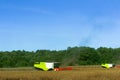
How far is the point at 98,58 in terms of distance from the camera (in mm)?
146375

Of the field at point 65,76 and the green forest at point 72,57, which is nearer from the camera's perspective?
the field at point 65,76

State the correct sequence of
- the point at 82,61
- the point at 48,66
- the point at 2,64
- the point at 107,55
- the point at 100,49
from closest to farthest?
the point at 48,66, the point at 2,64, the point at 82,61, the point at 107,55, the point at 100,49

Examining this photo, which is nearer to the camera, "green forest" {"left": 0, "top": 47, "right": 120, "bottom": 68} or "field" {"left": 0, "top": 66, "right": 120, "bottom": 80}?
"field" {"left": 0, "top": 66, "right": 120, "bottom": 80}

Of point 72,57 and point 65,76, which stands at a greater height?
point 72,57

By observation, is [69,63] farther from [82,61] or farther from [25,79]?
[25,79]

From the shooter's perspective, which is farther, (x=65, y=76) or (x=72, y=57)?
(x=72, y=57)

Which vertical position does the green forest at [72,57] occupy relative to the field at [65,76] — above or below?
above

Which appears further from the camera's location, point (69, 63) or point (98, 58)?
point (98, 58)

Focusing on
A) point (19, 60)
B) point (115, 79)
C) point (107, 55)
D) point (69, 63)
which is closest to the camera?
point (115, 79)

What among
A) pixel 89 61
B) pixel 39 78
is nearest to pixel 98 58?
pixel 89 61

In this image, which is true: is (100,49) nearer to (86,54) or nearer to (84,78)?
(86,54)

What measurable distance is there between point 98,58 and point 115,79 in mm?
106646

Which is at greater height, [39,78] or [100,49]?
[100,49]

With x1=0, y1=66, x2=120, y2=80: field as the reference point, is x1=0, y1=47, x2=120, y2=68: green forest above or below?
above
